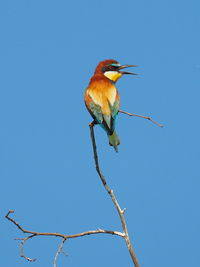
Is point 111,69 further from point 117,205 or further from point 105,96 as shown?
point 117,205

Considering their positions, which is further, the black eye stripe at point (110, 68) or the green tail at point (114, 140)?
the black eye stripe at point (110, 68)

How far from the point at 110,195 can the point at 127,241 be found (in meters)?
0.27

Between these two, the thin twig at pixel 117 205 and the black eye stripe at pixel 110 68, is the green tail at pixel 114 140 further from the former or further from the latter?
the black eye stripe at pixel 110 68

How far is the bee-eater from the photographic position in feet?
11.6

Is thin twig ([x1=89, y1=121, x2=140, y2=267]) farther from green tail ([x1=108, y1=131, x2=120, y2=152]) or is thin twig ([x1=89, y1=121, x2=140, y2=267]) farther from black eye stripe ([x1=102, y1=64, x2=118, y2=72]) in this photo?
black eye stripe ([x1=102, y1=64, x2=118, y2=72])

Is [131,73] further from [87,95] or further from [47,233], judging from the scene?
[47,233]

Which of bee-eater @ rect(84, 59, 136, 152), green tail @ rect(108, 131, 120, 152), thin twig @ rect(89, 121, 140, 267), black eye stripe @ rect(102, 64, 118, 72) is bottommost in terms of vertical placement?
thin twig @ rect(89, 121, 140, 267)

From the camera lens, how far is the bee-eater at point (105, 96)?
3551mm

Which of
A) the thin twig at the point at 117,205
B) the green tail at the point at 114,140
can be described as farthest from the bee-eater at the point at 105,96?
the thin twig at the point at 117,205

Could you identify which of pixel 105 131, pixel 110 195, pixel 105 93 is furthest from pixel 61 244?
pixel 105 93

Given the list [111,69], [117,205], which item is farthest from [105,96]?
[117,205]

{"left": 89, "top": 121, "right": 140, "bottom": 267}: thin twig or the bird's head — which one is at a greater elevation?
the bird's head

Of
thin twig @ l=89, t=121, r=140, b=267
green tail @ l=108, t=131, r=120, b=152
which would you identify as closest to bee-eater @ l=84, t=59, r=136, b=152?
green tail @ l=108, t=131, r=120, b=152

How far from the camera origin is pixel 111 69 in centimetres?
415
